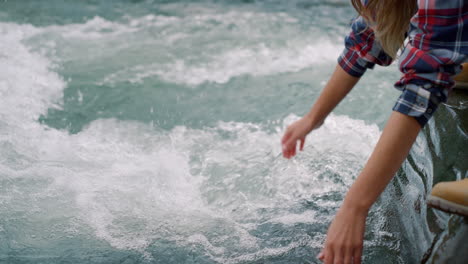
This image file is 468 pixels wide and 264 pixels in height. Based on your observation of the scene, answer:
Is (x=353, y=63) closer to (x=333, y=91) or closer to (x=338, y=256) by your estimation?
(x=333, y=91)

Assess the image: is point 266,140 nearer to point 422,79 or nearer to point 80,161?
point 80,161

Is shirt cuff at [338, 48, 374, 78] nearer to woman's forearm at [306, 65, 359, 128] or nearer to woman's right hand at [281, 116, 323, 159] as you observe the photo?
woman's forearm at [306, 65, 359, 128]

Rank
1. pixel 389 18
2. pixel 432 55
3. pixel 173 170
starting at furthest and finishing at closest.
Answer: pixel 173 170, pixel 389 18, pixel 432 55

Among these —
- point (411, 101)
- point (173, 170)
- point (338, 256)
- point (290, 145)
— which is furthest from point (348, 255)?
point (173, 170)

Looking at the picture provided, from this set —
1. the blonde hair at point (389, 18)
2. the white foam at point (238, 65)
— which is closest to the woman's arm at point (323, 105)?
the blonde hair at point (389, 18)

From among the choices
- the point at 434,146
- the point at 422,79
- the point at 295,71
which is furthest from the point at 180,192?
the point at 295,71

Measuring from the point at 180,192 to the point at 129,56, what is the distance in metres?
1.89

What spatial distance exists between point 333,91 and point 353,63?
0.29 ft

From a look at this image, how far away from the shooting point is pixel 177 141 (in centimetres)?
263

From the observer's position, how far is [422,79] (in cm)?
99

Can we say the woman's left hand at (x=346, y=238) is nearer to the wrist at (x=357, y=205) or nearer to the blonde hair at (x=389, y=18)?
the wrist at (x=357, y=205)

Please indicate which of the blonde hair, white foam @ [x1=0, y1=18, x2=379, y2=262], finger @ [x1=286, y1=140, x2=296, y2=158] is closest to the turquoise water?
white foam @ [x1=0, y1=18, x2=379, y2=262]

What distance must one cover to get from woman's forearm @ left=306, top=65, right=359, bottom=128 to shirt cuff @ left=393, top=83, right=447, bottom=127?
0.38 meters

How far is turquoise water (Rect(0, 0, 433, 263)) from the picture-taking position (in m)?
1.67
